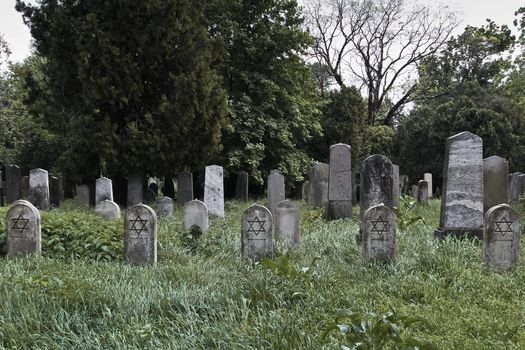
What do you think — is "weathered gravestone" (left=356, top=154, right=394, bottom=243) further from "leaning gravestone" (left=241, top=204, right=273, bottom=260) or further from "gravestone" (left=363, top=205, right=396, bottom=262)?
"leaning gravestone" (left=241, top=204, right=273, bottom=260)

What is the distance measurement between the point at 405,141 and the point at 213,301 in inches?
959

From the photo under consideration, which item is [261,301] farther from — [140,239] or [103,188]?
[103,188]

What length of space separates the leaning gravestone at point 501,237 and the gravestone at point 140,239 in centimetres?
461

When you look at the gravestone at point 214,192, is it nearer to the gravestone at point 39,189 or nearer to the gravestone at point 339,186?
the gravestone at point 339,186

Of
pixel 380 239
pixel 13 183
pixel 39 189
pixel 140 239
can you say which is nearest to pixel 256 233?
pixel 140 239

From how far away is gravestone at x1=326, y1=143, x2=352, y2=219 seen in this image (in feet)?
40.5

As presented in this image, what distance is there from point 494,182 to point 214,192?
7.01 metres

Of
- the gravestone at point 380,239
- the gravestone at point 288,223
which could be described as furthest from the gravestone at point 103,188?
the gravestone at point 380,239

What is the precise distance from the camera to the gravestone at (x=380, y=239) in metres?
7.11

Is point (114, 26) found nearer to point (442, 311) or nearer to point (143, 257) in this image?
point (143, 257)

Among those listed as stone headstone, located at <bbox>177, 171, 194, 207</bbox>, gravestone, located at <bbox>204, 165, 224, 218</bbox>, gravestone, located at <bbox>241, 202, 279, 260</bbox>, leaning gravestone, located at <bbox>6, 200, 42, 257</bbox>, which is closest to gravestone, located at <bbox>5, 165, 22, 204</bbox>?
stone headstone, located at <bbox>177, 171, 194, 207</bbox>

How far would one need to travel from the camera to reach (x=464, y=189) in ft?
28.0

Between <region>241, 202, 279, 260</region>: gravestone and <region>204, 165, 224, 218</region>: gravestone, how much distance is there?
233 inches

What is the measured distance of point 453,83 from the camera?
33.3 metres
